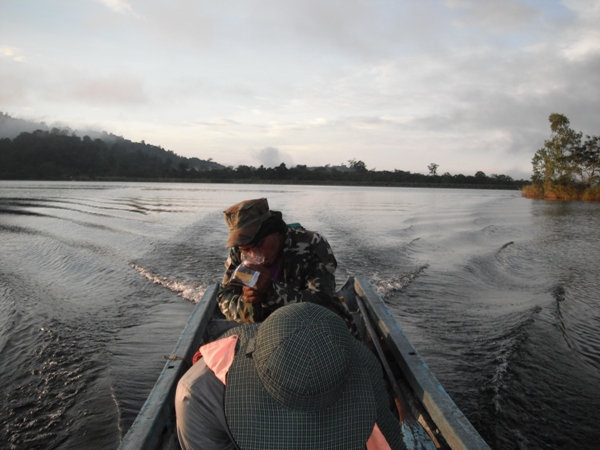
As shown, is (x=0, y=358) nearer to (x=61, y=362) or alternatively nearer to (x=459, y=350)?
(x=61, y=362)

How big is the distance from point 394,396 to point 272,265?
51.4 inches

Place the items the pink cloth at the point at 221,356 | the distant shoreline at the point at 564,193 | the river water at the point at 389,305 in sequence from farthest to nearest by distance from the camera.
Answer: the distant shoreline at the point at 564,193 < the river water at the point at 389,305 < the pink cloth at the point at 221,356

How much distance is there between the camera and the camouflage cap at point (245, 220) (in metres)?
3.06

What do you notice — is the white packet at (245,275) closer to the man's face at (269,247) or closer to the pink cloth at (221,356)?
the man's face at (269,247)

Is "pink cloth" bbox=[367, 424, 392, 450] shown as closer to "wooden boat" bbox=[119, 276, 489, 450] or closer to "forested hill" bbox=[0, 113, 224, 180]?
"wooden boat" bbox=[119, 276, 489, 450]

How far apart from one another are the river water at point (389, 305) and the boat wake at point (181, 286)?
4cm

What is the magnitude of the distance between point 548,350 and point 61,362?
19.1 ft

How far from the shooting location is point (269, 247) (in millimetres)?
3264

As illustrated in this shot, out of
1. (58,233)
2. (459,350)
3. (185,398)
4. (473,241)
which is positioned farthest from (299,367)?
(58,233)

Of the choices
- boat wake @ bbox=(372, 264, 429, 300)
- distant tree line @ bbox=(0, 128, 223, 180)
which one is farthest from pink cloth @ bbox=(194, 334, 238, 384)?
distant tree line @ bbox=(0, 128, 223, 180)

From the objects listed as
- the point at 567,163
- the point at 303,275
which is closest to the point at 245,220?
the point at 303,275

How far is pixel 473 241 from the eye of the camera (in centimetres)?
1395

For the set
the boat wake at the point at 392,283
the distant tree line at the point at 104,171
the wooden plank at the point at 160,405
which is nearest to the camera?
the wooden plank at the point at 160,405

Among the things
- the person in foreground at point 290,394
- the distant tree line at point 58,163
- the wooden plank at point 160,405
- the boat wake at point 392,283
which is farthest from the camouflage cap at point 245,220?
the distant tree line at point 58,163
